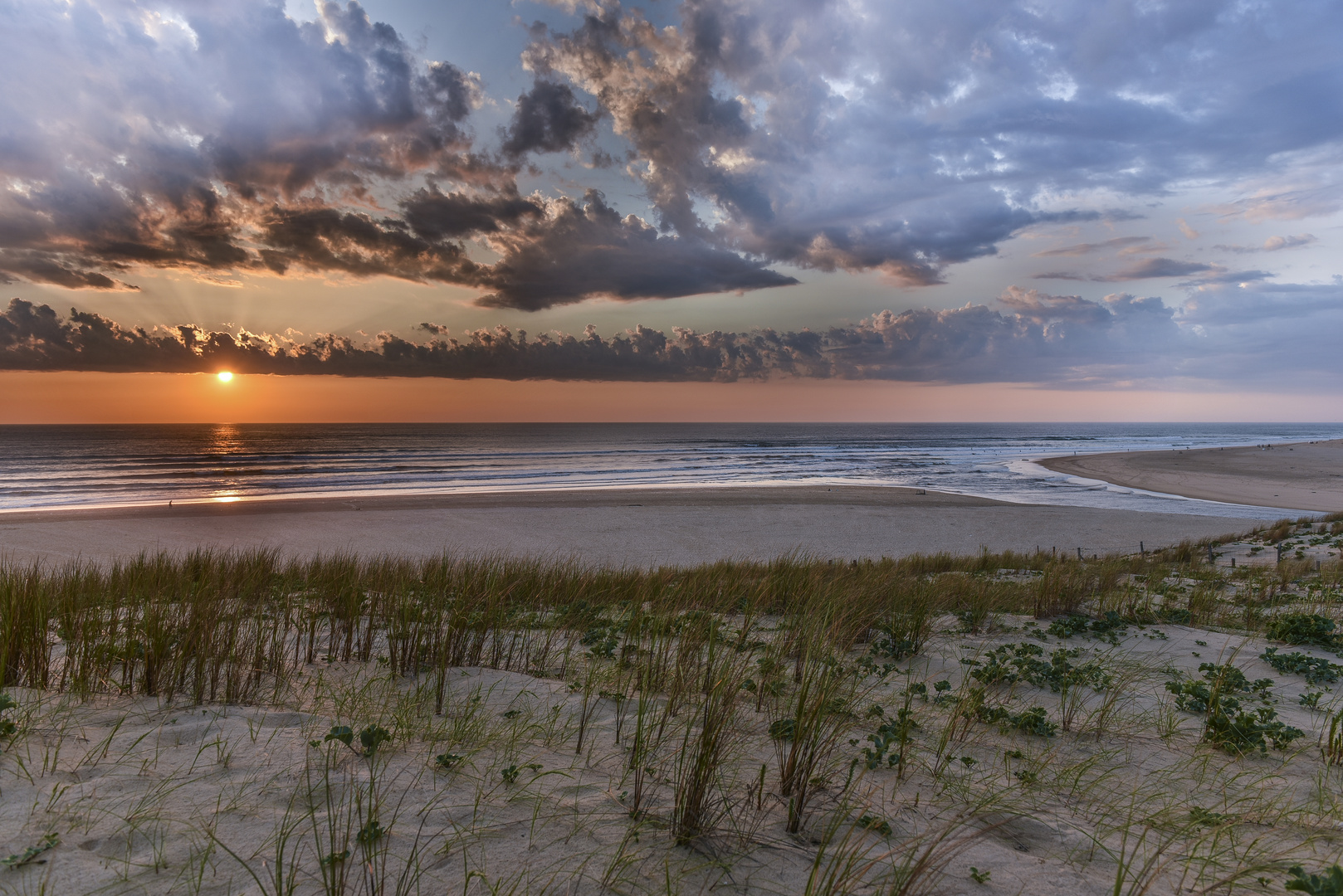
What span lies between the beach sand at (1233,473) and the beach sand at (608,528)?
485 inches

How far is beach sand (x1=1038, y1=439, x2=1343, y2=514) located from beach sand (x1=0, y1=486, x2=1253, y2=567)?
12308 millimetres

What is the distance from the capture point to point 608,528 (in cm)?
2164

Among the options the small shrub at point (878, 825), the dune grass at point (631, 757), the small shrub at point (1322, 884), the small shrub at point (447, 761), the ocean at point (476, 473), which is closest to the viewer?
the small shrub at point (1322, 884)

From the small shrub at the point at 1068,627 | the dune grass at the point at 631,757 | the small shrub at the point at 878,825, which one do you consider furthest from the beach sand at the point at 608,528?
the small shrub at the point at 878,825

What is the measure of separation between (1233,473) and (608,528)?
1827 inches

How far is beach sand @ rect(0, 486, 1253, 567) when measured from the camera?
17406 mm

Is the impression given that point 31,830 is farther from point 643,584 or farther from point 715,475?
point 715,475

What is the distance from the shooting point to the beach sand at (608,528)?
17406 mm

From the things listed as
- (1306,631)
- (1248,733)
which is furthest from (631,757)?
(1306,631)

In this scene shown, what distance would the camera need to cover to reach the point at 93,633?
4.29 m

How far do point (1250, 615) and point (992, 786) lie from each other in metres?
6.15

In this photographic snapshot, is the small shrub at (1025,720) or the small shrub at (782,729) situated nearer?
the small shrub at (782,729)

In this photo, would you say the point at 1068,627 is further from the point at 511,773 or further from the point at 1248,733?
the point at 511,773

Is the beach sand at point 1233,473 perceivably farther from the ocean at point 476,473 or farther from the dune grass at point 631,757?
the dune grass at point 631,757
